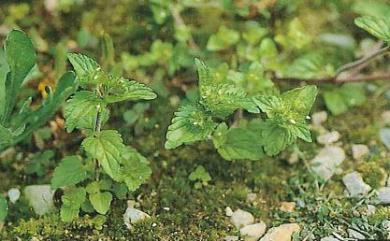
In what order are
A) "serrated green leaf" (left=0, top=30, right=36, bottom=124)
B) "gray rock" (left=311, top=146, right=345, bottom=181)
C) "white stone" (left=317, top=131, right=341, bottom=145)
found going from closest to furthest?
1. "serrated green leaf" (left=0, top=30, right=36, bottom=124)
2. "gray rock" (left=311, top=146, right=345, bottom=181)
3. "white stone" (left=317, top=131, right=341, bottom=145)

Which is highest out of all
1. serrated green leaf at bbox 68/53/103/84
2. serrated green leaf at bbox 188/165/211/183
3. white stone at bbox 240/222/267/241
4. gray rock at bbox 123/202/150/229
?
serrated green leaf at bbox 68/53/103/84

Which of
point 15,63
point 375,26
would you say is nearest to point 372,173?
point 375,26

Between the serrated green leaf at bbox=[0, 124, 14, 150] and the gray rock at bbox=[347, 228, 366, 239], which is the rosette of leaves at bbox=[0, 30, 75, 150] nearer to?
the serrated green leaf at bbox=[0, 124, 14, 150]

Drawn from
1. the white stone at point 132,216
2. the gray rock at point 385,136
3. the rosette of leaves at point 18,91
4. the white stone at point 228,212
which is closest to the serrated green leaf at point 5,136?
the rosette of leaves at point 18,91

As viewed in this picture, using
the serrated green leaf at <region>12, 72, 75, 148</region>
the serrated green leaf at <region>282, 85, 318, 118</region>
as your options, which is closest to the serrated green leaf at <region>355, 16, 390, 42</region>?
the serrated green leaf at <region>282, 85, 318, 118</region>

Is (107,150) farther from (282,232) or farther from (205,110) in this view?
(282,232)

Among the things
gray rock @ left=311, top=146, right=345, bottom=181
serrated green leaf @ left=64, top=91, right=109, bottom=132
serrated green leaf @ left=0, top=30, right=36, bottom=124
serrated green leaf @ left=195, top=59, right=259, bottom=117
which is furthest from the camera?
gray rock @ left=311, top=146, right=345, bottom=181

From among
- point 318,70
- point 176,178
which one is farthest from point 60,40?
point 318,70
